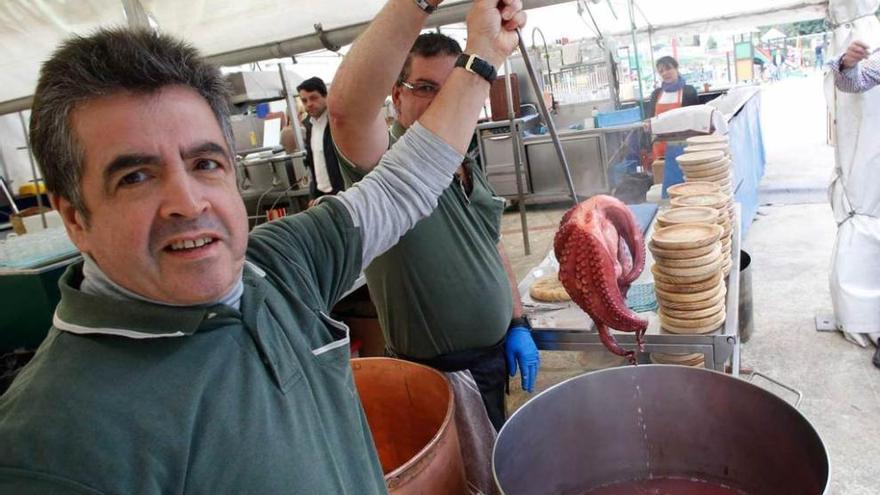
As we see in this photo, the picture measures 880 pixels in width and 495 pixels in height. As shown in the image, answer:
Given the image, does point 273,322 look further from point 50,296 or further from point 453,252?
point 50,296

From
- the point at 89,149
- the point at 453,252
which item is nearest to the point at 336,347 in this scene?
the point at 89,149

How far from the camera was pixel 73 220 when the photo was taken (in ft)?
2.43

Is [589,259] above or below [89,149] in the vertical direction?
below

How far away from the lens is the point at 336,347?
3.11 feet

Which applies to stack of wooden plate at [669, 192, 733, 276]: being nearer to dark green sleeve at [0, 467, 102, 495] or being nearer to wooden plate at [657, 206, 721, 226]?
wooden plate at [657, 206, 721, 226]

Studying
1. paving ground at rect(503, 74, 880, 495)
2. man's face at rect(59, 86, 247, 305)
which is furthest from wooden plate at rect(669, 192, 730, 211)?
man's face at rect(59, 86, 247, 305)

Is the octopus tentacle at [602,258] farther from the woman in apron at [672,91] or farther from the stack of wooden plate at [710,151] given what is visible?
the woman in apron at [672,91]

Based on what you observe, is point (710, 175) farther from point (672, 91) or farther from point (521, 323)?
point (672, 91)

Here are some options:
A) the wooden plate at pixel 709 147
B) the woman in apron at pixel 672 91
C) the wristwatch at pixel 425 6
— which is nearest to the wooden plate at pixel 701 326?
the wristwatch at pixel 425 6

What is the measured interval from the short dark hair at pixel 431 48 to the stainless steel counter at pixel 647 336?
3.30ft

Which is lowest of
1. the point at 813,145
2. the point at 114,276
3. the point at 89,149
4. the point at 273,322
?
the point at 813,145

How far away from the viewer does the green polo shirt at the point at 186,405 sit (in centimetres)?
61

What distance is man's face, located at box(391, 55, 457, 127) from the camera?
1.66 metres

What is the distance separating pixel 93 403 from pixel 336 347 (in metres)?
0.39
